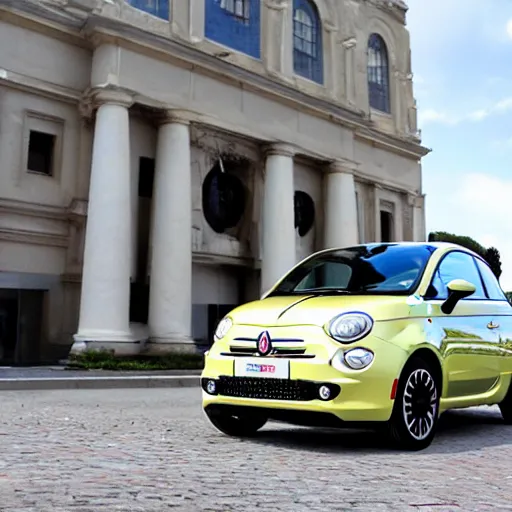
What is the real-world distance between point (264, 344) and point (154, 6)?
62.8 ft

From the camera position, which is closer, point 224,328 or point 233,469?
point 233,469

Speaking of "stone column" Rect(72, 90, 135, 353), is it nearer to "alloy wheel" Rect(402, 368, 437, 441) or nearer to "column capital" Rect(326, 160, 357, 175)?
"column capital" Rect(326, 160, 357, 175)

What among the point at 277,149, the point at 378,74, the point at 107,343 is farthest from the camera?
the point at 378,74

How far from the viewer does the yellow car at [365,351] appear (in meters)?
5.57

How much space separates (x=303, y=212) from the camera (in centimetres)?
2883

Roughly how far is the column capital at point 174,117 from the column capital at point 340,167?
7.84m

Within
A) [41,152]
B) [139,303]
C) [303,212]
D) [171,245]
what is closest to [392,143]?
[303,212]

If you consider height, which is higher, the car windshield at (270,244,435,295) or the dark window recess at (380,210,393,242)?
the dark window recess at (380,210,393,242)

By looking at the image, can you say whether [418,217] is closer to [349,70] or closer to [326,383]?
[349,70]

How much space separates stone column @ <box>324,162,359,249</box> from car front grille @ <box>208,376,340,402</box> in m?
22.3

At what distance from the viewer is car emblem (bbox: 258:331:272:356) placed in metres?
5.80

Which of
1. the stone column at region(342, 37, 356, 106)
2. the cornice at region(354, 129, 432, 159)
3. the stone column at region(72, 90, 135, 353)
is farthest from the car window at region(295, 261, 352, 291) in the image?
the stone column at region(342, 37, 356, 106)

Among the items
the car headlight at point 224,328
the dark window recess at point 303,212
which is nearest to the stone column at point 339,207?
the dark window recess at point 303,212

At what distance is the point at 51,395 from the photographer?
38.7ft
